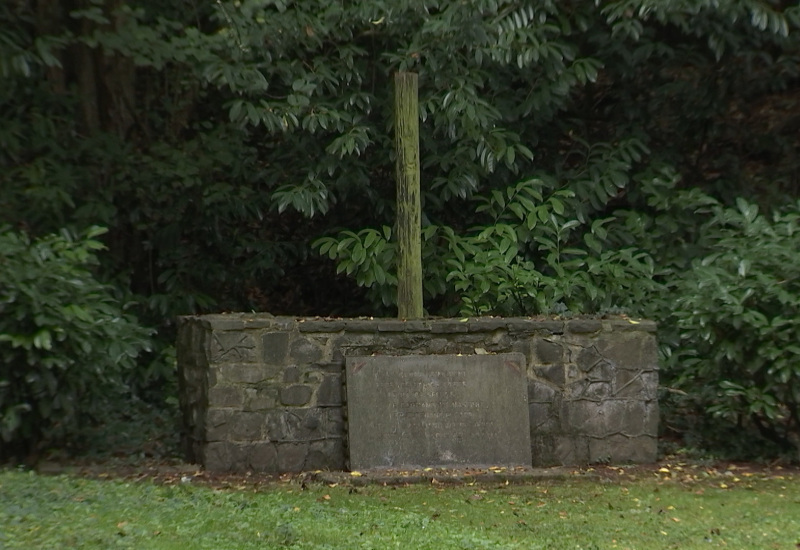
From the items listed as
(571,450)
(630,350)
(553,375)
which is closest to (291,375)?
(553,375)

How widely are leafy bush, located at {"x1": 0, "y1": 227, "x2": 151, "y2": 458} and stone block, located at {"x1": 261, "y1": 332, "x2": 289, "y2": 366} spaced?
104cm

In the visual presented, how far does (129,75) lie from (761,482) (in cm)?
681

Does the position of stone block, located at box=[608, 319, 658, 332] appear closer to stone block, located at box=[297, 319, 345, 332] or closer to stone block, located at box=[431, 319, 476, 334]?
stone block, located at box=[431, 319, 476, 334]

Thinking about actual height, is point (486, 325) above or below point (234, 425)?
above

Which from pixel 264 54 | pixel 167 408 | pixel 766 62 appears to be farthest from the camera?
pixel 766 62

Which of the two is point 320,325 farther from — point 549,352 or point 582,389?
point 582,389

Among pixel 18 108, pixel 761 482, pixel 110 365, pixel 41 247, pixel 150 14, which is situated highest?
pixel 150 14

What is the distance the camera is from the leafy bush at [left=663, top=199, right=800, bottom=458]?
8.09 metres

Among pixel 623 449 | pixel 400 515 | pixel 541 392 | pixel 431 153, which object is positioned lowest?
pixel 400 515

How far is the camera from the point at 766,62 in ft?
36.2

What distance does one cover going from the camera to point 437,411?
7.92m

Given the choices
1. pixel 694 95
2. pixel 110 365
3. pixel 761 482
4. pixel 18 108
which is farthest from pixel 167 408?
pixel 694 95

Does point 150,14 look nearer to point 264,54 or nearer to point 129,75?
point 129,75

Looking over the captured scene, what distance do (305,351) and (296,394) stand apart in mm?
295
